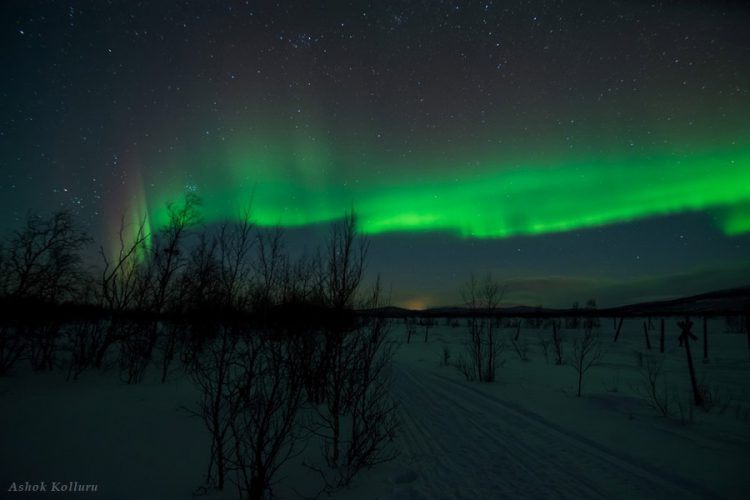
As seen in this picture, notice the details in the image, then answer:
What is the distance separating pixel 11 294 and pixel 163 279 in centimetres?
518

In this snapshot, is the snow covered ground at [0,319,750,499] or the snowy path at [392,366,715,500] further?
the snow covered ground at [0,319,750,499]

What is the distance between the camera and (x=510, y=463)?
19.1 feet

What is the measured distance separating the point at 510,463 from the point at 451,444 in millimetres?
1237

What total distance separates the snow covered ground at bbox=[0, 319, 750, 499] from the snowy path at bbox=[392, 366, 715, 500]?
0.03 meters

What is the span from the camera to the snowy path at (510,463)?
4855 millimetres

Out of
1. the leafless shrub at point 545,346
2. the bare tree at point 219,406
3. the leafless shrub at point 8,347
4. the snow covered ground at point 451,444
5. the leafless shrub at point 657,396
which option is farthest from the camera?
the leafless shrub at point 545,346

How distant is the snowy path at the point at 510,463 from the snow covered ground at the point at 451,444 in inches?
1.1

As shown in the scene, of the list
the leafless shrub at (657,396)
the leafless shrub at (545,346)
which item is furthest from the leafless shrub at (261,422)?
the leafless shrub at (545,346)

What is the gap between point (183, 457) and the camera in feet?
19.2

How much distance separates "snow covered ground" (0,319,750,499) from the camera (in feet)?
16.3

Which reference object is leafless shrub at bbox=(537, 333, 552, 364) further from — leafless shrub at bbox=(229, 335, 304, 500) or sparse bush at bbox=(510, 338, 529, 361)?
leafless shrub at bbox=(229, 335, 304, 500)

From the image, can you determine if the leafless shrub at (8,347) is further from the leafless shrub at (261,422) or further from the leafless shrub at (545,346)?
the leafless shrub at (545,346)

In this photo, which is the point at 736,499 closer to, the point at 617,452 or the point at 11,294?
the point at 617,452

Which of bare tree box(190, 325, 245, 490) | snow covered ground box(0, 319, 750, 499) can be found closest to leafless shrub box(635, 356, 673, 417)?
snow covered ground box(0, 319, 750, 499)
